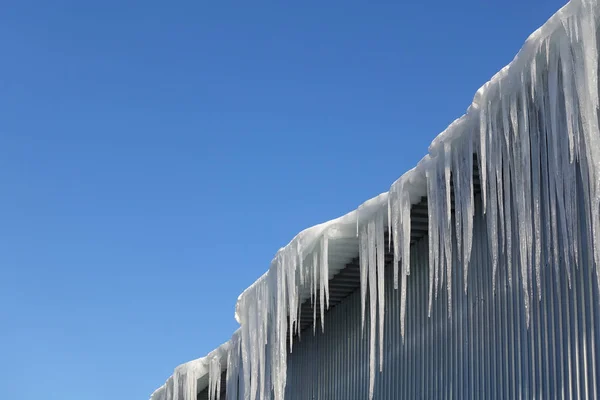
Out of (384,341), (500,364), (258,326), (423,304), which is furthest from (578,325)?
(258,326)

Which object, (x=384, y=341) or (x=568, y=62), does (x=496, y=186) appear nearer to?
(x=568, y=62)

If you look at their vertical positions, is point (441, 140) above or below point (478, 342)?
Answer: above

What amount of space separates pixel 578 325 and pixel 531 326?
0.54 metres

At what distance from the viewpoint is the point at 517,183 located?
7.04 m

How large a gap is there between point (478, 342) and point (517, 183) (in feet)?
4.92

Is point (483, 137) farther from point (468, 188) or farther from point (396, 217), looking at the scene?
point (396, 217)

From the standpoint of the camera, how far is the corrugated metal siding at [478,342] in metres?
6.62

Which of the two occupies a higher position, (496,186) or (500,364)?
(496,186)

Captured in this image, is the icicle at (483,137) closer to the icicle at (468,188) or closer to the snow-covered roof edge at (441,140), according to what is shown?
the snow-covered roof edge at (441,140)

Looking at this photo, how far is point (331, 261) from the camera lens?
9.98m

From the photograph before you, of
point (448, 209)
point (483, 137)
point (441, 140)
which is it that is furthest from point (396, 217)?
point (483, 137)

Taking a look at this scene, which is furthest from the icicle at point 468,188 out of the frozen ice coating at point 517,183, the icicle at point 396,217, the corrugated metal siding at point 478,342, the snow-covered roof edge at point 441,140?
the icicle at point 396,217

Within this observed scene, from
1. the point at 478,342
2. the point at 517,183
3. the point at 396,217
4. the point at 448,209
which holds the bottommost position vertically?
the point at 478,342

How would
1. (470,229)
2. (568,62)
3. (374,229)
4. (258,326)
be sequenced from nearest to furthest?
(568,62) → (470,229) → (374,229) → (258,326)
